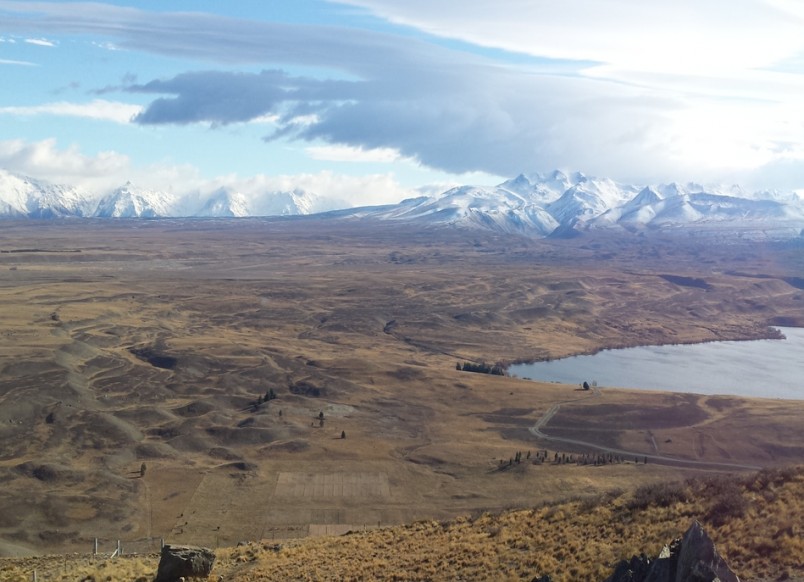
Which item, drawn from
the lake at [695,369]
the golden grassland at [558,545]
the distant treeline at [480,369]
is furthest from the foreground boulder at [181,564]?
the lake at [695,369]

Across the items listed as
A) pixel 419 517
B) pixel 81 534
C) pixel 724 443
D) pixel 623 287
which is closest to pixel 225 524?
pixel 81 534

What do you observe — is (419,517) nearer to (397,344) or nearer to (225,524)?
(225,524)

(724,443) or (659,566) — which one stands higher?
(659,566)

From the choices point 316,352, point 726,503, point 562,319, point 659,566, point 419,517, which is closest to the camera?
point 659,566

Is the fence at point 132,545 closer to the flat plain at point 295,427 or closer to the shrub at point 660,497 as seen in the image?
the flat plain at point 295,427

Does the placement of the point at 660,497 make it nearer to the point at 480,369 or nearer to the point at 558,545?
the point at 558,545

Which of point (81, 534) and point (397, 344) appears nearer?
point (81, 534)
